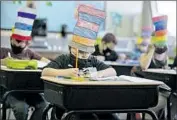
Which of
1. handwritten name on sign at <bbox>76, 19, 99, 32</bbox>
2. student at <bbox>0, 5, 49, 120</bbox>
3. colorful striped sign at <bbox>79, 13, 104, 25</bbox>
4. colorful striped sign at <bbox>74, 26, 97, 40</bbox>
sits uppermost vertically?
colorful striped sign at <bbox>79, 13, 104, 25</bbox>

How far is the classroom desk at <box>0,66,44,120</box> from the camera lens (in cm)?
329

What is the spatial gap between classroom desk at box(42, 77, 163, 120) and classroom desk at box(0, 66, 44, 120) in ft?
2.21

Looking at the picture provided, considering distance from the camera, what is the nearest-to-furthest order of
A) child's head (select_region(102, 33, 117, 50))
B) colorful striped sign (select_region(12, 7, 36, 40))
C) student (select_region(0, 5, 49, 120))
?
1. student (select_region(0, 5, 49, 120))
2. colorful striped sign (select_region(12, 7, 36, 40))
3. child's head (select_region(102, 33, 117, 50))

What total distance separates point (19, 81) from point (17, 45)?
683 mm

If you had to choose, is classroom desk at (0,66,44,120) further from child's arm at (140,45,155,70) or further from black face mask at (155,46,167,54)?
black face mask at (155,46,167,54)

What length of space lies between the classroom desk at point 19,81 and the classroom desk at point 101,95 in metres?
0.68

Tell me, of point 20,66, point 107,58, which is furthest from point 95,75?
point 107,58

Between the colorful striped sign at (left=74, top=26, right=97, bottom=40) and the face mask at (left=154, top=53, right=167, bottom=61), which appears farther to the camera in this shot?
the face mask at (left=154, top=53, right=167, bottom=61)

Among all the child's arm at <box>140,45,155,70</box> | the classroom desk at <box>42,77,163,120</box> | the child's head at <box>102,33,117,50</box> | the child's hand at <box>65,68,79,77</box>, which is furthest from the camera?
the child's head at <box>102,33,117,50</box>

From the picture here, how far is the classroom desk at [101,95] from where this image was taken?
96.8 inches

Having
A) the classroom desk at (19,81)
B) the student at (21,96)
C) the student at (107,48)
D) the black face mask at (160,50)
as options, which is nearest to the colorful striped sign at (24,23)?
the student at (21,96)

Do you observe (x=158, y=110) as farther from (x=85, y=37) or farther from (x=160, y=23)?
(x=85, y=37)

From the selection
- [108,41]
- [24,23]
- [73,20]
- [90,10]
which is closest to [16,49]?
[24,23]

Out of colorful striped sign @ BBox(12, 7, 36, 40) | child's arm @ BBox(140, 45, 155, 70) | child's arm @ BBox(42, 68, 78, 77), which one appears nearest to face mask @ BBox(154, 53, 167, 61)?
child's arm @ BBox(140, 45, 155, 70)
